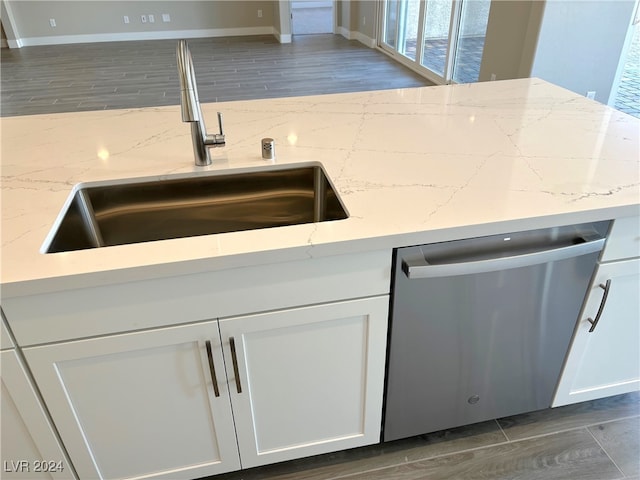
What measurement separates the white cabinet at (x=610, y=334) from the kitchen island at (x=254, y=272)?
0.06 m

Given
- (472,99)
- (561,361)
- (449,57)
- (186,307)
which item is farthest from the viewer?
(449,57)

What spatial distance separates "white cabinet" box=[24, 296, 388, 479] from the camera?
1.17 metres

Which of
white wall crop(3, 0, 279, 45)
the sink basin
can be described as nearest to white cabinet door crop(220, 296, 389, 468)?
the sink basin

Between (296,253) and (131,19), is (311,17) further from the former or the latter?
(296,253)

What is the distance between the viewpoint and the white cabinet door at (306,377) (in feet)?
4.03

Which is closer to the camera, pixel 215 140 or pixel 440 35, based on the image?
pixel 215 140

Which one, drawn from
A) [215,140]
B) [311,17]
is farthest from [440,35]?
[311,17]

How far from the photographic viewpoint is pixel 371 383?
→ 1.40 m

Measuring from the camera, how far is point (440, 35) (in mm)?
5570

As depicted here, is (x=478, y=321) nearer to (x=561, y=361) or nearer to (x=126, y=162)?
(x=561, y=361)

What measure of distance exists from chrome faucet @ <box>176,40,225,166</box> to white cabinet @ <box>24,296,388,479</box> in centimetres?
53

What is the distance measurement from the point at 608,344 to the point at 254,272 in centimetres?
118

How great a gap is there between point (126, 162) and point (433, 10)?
203 inches

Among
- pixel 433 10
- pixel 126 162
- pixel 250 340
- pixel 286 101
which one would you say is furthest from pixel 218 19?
pixel 250 340
